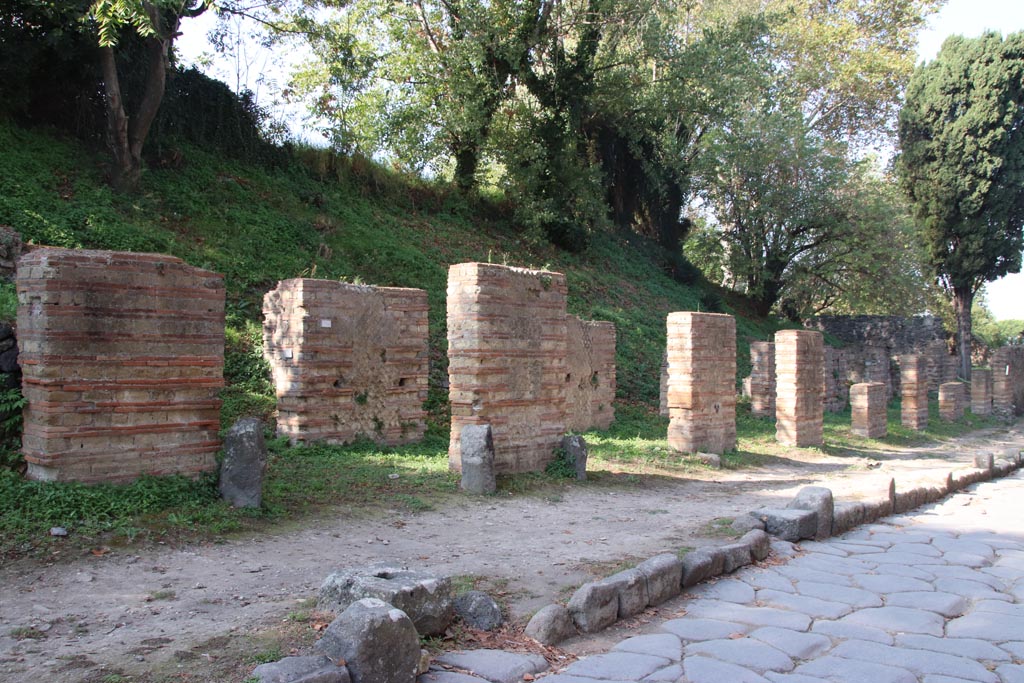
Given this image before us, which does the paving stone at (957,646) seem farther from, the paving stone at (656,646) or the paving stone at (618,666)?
the paving stone at (618,666)

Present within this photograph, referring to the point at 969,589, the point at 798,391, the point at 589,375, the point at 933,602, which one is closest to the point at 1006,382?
the point at 798,391

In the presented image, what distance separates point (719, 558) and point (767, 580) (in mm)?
371

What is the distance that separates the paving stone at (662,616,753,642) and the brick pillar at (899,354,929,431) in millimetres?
16179

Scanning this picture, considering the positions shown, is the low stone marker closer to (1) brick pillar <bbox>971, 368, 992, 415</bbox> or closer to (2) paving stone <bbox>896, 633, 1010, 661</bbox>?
(2) paving stone <bbox>896, 633, 1010, 661</bbox>

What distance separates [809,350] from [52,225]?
41.7 ft

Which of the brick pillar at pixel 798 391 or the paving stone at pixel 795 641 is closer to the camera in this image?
the paving stone at pixel 795 641

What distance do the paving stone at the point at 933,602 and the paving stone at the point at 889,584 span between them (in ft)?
0.30

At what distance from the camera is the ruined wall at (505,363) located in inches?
338

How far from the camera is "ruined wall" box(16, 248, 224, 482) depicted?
18.9 feet

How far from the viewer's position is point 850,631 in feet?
15.2

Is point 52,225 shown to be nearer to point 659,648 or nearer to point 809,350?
point 659,648

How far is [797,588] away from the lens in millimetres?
5520

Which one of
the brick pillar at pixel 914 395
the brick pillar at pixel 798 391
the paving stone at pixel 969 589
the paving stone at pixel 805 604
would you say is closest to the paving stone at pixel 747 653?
the paving stone at pixel 805 604

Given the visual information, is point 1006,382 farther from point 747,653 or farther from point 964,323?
point 747,653
